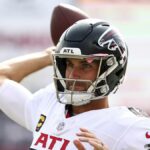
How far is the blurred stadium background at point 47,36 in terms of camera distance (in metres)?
3.88

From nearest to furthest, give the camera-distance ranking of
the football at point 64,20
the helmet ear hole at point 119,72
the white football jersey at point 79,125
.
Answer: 1. the white football jersey at point 79,125
2. the helmet ear hole at point 119,72
3. the football at point 64,20

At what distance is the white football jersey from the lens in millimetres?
2037

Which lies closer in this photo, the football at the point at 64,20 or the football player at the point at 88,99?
the football player at the point at 88,99

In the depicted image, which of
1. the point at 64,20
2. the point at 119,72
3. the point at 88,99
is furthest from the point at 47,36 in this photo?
the point at 88,99

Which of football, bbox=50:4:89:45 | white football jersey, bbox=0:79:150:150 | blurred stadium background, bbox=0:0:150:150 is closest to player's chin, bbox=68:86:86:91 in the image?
white football jersey, bbox=0:79:150:150

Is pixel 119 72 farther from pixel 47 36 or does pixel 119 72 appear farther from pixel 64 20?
pixel 47 36

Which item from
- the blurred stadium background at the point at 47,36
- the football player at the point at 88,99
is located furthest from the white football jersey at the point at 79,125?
the blurred stadium background at the point at 47,36

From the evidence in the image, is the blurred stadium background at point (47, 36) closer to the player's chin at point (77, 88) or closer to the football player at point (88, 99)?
the football player at point (88, 99)

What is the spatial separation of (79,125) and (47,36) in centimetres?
180

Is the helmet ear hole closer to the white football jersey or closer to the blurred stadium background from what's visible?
the white football jersey

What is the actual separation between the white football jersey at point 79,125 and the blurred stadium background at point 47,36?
4.98ft

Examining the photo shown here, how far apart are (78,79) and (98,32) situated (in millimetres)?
199

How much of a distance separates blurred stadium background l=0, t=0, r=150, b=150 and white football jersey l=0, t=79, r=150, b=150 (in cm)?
152

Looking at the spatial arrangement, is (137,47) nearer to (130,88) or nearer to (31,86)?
(130,88)
